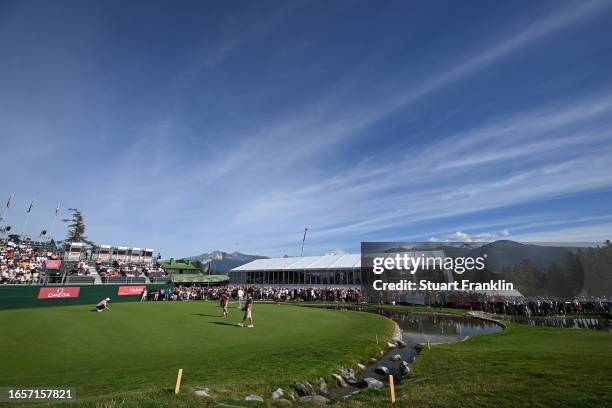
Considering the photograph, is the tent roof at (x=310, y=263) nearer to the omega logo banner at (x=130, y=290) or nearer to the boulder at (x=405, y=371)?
the omega logo banner at (x=130, y=290)

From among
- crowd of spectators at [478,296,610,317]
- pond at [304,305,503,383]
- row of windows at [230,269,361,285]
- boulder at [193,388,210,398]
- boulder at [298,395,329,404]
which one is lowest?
pond at [304,305,503,383]

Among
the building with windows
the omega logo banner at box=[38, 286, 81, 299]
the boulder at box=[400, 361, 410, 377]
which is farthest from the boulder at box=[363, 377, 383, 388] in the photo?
the building with windows

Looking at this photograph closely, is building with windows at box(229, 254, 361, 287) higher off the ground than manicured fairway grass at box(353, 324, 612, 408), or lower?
higher

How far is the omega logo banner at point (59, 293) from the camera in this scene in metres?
33.0

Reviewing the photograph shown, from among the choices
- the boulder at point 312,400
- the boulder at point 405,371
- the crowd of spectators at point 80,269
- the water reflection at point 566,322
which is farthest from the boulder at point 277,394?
the crowd of spectators at point 80,269

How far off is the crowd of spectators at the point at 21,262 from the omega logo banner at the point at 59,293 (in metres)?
1.94

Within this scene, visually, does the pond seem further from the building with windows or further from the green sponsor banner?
the green sponsor banner

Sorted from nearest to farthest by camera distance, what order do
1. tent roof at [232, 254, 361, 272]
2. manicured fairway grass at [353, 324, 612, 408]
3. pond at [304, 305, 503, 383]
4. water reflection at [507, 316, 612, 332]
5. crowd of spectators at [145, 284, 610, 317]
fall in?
manicured fairway grass at [353, 324, 612, 408] → pond at [304, 305, 503, 383] → water reflection at [507, 316, 612, 332] → crowd of spectators at [145, 284, 610, 317] → tent roof at [232, 254, 361, 272]

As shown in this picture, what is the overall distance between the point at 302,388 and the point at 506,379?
20.5ft

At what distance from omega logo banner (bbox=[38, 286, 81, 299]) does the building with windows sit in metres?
Answer: 32.0

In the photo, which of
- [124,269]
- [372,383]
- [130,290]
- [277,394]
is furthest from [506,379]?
[124,269]

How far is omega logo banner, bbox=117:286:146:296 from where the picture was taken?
39.5 meters

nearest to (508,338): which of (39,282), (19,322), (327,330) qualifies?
(327,330)

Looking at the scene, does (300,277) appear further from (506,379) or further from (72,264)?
(506,379)
